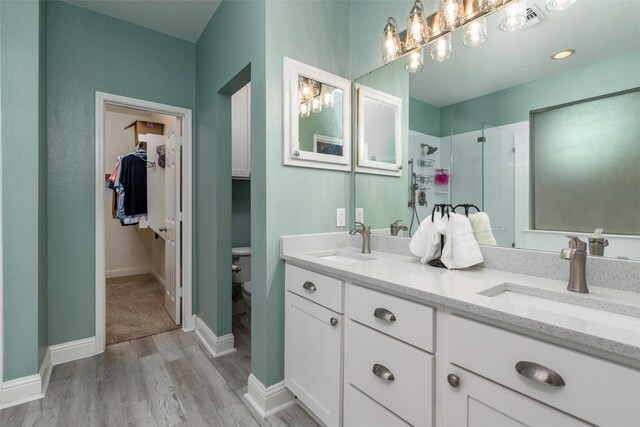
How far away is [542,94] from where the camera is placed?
4.10 ft

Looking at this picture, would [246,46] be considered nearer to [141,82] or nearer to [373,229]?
[141,82]

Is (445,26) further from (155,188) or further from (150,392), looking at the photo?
(155,188)

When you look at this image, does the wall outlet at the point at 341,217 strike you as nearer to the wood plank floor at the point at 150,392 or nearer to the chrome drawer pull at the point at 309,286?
the chrome drawer pull at the point at 309,286

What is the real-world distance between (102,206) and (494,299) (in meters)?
2.80

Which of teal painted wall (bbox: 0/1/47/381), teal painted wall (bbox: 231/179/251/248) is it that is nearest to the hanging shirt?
teal painted wall (bbox: 231/179/251/248)

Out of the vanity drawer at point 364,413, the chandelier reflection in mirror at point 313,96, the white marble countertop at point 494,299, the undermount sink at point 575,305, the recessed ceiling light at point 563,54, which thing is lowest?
the vanity drawer at point 364,413

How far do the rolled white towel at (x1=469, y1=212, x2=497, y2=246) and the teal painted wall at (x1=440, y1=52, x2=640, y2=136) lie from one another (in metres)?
0.44

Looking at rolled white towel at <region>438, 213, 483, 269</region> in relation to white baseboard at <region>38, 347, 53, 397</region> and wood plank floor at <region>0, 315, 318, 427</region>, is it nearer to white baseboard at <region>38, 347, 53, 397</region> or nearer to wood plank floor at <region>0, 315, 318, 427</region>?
wood plank floor at <region>0, 315, 318, 427</region>

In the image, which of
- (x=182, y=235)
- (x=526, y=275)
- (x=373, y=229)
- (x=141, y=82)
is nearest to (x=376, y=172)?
(x=373, y=229)

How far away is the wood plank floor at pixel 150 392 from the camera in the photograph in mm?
1661

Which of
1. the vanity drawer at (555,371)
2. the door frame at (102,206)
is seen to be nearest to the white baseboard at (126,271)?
the door frame at (102,206)

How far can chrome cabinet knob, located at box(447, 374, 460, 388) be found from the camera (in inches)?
36.9

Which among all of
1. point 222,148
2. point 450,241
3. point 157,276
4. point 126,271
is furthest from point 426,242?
point 126,271

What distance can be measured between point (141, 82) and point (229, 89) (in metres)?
0.92
